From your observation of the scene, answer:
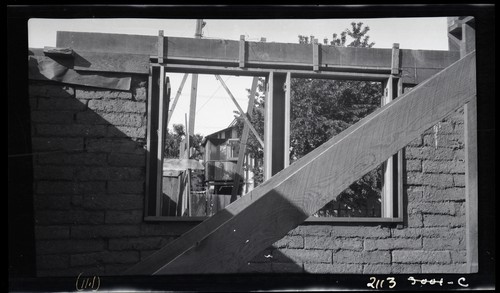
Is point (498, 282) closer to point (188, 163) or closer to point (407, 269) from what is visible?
point (407, 269)

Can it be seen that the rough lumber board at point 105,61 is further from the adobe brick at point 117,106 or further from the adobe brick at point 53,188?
the adobe brick at point 53,188

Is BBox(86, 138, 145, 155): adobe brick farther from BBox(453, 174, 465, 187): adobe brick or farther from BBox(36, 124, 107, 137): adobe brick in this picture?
BBox(453, 174, 465, 187): adobe brick

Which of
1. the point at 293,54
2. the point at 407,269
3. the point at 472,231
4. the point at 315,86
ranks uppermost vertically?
the point at 315,86

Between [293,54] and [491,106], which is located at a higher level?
[293,54]

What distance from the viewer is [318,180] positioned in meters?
1.37

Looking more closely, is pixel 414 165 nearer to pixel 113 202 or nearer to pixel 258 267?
pixel 258 267

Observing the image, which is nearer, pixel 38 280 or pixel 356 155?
pixel 356 155

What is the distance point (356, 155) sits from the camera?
1390 mm

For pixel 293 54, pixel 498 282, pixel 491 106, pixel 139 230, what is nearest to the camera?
pixel 498 282

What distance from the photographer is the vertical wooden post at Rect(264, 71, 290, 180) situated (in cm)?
378

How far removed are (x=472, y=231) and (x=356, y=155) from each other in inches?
30.8

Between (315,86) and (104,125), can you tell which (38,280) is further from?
(315,86)

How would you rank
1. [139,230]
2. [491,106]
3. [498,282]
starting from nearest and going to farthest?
[498,282]
[491,106]
[139,230]

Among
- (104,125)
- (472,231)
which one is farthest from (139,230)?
(472,231)
